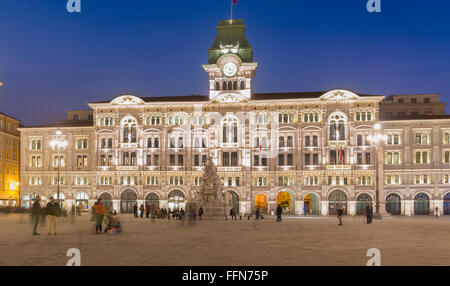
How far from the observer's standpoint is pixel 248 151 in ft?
229

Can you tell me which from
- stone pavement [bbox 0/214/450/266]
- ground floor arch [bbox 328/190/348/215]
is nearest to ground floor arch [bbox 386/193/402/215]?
ground floor arch [bbox 328/190/348/215]

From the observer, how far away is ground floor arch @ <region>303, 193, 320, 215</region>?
68.8m

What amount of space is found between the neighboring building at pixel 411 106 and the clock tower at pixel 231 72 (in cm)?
2663

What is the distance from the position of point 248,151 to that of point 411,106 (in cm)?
3361

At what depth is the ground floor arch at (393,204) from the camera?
221 ft

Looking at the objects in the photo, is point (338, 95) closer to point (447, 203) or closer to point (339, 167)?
point (339, 167)

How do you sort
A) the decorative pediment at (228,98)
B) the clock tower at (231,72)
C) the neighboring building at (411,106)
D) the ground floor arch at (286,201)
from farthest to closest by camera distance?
the neighboring building at (411,106) < the clock tower at (231,72) < the decorative pediment at (228,98) < the ground floor arch at (286,201)

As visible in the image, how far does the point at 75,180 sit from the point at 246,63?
3228 cm

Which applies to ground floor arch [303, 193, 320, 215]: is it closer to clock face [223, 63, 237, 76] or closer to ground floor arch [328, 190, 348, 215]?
ground floor arch [328, 190, 348, 215]

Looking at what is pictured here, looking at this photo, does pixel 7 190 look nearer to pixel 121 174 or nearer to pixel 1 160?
pixel 1 160

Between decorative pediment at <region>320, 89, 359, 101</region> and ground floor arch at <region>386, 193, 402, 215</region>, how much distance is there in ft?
49.5

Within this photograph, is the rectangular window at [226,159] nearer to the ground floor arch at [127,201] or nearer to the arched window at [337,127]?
the ground floor arch at [127,201]

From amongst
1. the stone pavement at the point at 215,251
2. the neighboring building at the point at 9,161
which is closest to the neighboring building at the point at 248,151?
the neighboring building at the point at 9,161

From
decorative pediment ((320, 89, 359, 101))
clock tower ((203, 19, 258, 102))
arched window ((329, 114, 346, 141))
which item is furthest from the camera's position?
clock tower ((203, 19, 258, 102))
